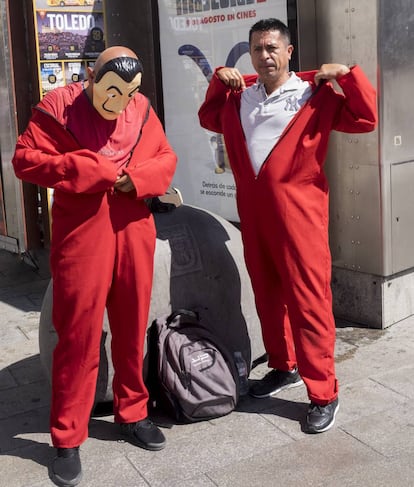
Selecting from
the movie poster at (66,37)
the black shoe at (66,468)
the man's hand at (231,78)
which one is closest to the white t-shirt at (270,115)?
the man's hand at (231,78)

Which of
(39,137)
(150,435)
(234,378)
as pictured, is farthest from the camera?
(234,378)

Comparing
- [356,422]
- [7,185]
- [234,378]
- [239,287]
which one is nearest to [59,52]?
[7,185]

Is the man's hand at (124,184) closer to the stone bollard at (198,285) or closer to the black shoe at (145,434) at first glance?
the stone bollard at (198,285)

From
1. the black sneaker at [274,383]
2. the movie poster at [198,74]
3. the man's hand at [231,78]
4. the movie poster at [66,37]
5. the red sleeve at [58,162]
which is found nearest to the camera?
the red sleeve at [58,162]

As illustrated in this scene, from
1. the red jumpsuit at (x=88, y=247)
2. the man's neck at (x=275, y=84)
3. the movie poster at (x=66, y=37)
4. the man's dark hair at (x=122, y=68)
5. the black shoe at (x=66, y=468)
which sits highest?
the movie poster at (x=66, y=37)

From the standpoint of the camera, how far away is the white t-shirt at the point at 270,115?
349 cm

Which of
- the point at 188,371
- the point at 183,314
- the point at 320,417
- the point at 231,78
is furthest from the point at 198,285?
the point at 231,78

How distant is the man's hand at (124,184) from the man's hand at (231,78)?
2.73ft

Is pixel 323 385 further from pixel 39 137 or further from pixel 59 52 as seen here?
pixel 59 52

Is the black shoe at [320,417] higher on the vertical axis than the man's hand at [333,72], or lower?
lower

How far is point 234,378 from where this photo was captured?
144 inches

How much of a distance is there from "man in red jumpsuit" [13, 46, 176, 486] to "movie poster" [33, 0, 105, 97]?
8.58 ft

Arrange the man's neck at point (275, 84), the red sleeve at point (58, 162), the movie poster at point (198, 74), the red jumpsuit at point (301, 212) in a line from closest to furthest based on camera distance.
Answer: the red sleeve at point (58, 162)
the red jumpsuit at point (301, 212)
the man's neck at point (275, 84)
the movie poster at point (198, 74)

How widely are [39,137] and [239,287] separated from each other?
1.37 meters
